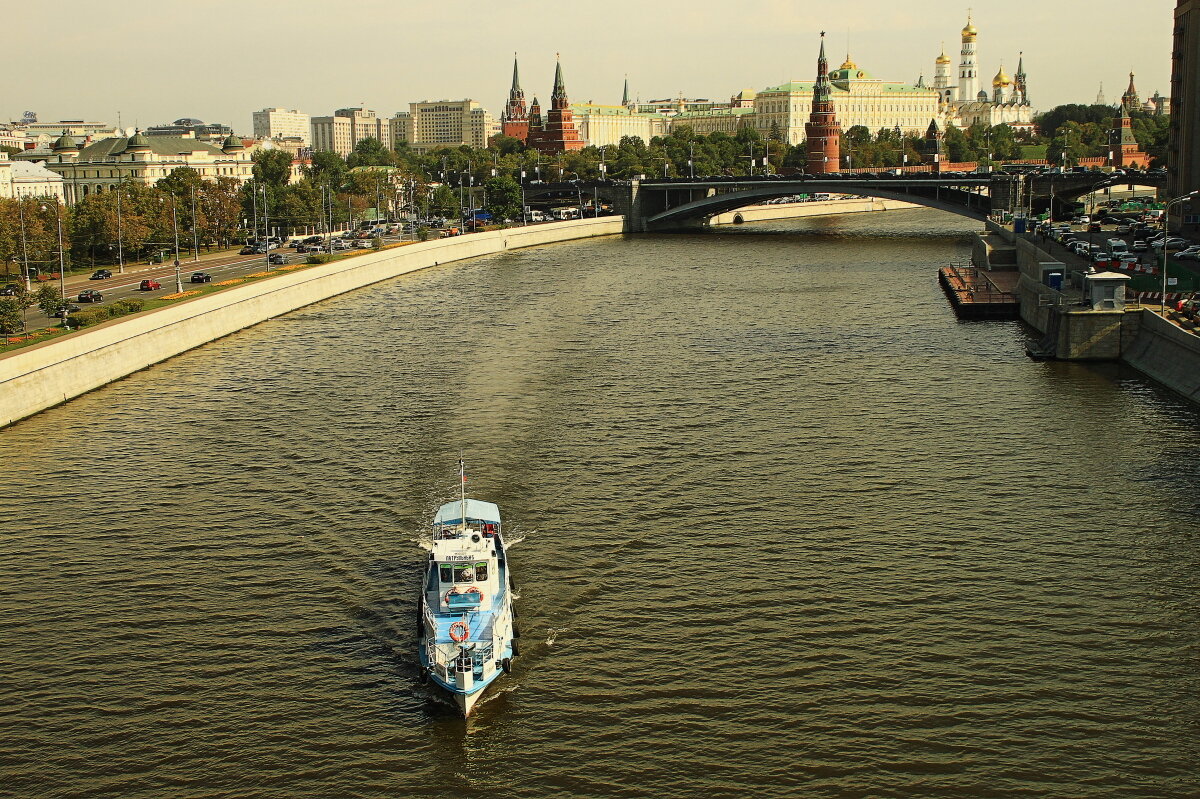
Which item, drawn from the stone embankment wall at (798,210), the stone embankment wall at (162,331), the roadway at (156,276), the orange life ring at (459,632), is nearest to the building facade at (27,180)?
the roadway at (156,276)

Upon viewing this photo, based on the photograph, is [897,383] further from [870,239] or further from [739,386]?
[870,239]

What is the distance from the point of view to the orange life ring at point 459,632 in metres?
20.2

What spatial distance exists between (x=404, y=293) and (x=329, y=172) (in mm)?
81673

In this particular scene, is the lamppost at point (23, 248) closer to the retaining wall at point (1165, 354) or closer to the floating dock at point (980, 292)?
the floating dock at point (980, 292)

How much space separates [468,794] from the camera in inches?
700

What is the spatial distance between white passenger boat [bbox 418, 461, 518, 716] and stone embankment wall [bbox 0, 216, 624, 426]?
21115 mm

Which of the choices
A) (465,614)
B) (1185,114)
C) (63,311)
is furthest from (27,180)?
(465,614)

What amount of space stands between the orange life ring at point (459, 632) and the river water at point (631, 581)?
3.80 ft

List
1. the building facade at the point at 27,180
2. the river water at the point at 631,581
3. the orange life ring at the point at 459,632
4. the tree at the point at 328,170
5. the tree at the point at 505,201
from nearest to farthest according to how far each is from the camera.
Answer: the river water at the point at 631,581, the orange life ring at the point at 459,632, the building facade at the point at 27,180, the tree at the point at 505,201, the tree at the point at 328,170

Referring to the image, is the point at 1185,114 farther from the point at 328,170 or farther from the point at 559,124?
the point at 559,124

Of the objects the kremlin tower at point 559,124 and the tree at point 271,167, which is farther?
the kremlin tower at point 559,124

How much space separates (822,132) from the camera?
170m

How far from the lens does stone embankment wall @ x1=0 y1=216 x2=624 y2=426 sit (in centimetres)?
3944

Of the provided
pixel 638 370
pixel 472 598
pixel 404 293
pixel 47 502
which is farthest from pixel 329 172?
pixel 472 598
